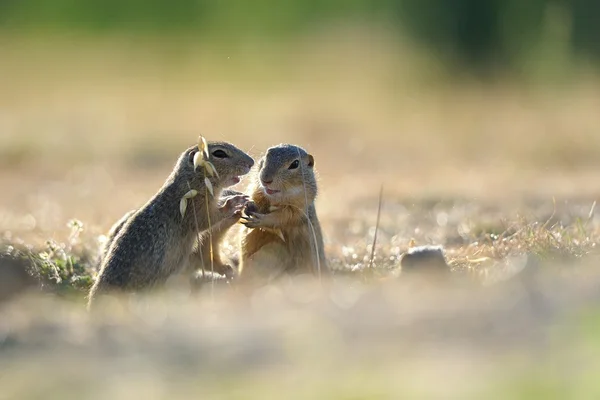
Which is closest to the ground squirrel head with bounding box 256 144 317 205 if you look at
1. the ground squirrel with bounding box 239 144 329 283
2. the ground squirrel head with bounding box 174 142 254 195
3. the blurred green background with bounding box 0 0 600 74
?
the ground squirrel with bounding box 239 144 329 283

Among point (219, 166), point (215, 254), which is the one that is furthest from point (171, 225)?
point (219, 166)

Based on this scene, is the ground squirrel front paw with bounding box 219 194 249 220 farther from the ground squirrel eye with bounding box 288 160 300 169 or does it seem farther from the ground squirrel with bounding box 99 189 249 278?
the ground squirrel eye with bounding box 288 160 300 169

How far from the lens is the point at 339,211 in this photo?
14016mm

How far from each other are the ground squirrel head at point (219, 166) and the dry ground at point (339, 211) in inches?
50.6

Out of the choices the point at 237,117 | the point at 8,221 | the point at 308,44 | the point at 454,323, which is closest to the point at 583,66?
the point at 237,117

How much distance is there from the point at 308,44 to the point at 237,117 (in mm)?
10410

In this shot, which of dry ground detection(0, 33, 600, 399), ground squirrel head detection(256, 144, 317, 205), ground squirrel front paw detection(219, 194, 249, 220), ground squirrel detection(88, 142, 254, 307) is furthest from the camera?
ground squirrel head detection(256, 144, 317, 205)

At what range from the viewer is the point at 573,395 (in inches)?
201

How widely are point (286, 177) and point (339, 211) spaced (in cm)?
510

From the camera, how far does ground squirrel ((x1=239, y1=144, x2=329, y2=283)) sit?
8789 mm

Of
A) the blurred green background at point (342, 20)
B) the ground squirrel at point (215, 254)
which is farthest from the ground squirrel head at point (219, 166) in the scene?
the blurred green background at point (342, 20)

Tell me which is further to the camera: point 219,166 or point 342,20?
point 342,20

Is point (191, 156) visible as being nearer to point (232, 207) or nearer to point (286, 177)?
point (232, 207)

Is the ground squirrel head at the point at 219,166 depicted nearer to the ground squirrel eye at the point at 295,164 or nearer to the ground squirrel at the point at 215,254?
the ground squirrel at the point at 215,254
